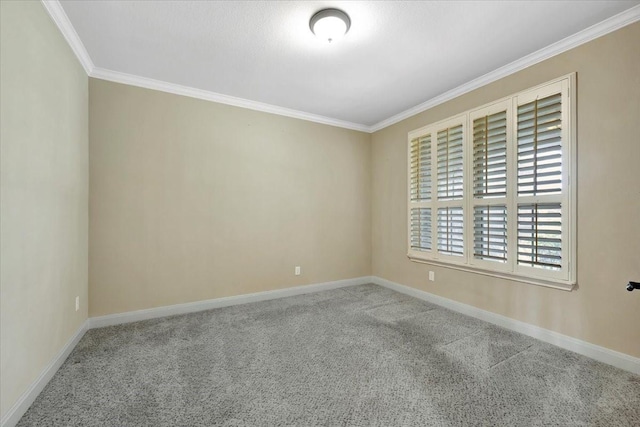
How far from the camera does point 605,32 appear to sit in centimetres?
226

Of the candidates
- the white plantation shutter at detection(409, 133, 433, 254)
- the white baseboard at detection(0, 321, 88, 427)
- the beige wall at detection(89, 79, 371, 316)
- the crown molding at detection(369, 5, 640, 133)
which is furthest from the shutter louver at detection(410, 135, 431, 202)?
the white baseboard at detection(0, 321, 88, 427)

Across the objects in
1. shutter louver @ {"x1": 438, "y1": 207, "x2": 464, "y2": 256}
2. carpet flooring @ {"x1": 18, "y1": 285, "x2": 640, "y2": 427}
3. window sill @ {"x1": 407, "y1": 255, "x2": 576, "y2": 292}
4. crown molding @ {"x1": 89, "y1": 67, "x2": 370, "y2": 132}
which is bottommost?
carpet flooring @ {"x1": 18, "y1": 285, "x2": 640, "y2": 427}

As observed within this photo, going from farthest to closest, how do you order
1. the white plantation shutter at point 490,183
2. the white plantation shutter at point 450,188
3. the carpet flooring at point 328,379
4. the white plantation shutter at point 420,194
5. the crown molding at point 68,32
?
the white plantation shutter at point 420,194 → the white plantation shutter at point 450,188 → the white plantation shutter at point 490,183 → the crown molding at point 68,32 → the carpet flooring at point 328,379

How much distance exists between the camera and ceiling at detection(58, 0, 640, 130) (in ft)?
6.83

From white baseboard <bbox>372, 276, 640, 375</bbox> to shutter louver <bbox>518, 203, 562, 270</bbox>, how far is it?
0.62m

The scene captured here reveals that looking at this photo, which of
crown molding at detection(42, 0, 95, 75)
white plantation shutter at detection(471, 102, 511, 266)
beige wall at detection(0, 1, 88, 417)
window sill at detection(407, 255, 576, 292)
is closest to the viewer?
beige wall at detection(0, 1, 88, 417)

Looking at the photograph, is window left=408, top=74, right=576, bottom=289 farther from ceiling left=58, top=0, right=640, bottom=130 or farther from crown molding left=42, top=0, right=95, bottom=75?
crown molding left=42, top=0, right=95, bottom=75

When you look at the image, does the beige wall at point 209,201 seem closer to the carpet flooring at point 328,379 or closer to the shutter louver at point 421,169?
the carpet flooring at point 328,379

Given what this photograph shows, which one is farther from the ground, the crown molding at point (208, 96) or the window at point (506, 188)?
the crown molding at point (208, 96)

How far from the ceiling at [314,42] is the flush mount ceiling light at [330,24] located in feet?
0.15

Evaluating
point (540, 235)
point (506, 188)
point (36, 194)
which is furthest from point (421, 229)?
point (36, 194)

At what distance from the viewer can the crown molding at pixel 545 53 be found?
215 centimetres

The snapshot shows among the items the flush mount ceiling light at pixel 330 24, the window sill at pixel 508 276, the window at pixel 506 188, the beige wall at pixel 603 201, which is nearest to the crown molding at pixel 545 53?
the beige wall at pixel 603 201

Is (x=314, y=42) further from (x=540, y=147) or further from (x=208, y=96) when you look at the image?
(x=540, y=147)
